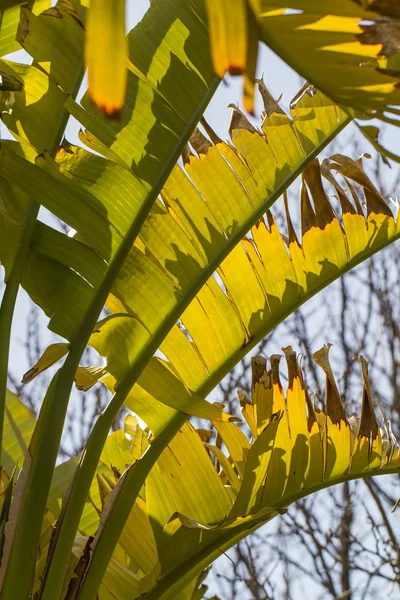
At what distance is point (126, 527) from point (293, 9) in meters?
1.06

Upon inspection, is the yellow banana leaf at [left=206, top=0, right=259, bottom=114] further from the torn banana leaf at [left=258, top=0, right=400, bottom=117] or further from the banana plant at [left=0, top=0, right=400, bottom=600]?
the banana plant at [left=0, top=0, right=400, bottom=600]

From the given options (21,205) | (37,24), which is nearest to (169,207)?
(21,205)

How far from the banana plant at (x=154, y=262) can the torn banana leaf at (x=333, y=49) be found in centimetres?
62

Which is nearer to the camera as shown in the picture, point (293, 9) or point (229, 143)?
point (293, 9)

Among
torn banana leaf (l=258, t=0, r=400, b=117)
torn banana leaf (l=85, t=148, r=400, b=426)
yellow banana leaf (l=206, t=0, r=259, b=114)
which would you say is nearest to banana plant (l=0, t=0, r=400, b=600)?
torn banana leaf (l=85, t=148, r=400, b=426)

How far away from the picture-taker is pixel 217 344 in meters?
1.37

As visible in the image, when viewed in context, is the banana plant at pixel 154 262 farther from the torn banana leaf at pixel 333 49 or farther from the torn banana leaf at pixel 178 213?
the torn banana leaf at pixel 333 49

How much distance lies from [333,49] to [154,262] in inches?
29.6

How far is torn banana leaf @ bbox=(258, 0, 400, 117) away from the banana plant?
2.03 feet

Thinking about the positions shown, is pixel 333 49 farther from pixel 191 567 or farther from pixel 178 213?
pixel 191 567

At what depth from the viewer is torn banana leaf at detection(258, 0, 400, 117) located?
1.68 ft

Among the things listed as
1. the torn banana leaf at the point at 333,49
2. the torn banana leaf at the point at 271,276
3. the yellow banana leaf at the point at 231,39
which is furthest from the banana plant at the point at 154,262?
the yellow banana leaf at the point at 231,39

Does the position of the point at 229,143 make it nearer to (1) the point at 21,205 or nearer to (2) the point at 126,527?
(1) the point at 21,205

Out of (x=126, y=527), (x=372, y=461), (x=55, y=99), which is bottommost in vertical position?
(x=126, y=527)
